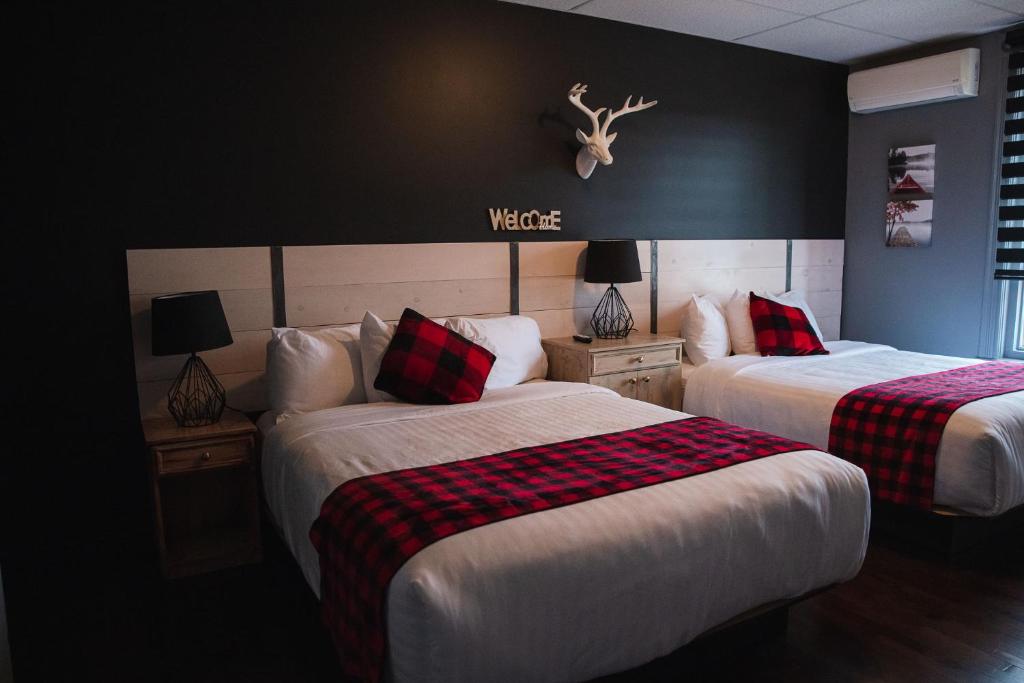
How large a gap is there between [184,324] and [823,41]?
4.12m

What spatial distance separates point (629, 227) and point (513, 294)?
Answer: 0.92 m

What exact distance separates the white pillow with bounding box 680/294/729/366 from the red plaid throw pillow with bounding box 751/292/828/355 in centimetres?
21

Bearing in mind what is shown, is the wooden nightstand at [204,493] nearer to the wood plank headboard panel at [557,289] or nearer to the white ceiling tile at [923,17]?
the wood plank headboard panel at [557,289]

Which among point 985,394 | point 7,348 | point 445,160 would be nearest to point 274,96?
point 445,160

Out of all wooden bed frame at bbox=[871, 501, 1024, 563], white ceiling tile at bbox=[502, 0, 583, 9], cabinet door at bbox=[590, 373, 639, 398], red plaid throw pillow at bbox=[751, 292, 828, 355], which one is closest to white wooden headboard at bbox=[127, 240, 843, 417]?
red plaid throw pillow at bbox=[751, 292, 828, 355]

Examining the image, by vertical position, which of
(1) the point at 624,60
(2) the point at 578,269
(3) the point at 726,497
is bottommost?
(3) the point at 726,497

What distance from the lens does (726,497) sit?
2092 mm

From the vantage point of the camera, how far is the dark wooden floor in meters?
2.28

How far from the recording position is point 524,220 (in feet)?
13.3

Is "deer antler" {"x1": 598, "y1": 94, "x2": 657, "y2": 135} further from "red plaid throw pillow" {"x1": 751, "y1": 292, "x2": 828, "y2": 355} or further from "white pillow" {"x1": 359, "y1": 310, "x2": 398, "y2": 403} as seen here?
"white pillow" {"x1": 359, "y1": 310, "x2": 398, "y2": 403}

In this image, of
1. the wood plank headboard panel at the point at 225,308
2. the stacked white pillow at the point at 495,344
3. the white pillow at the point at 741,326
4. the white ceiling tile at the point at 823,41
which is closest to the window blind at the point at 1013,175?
the white ceiling tile at the point at 823,41

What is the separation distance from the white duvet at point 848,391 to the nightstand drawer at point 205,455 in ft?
7.83

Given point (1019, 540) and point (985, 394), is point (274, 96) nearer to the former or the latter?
point (985, 394)

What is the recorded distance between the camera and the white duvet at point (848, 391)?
9.50 ft
